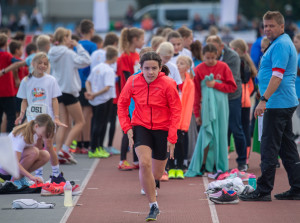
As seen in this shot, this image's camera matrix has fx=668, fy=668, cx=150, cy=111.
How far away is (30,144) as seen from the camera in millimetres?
8812

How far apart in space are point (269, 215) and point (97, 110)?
16.7 feet

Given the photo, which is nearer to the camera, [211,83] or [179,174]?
[211,83]

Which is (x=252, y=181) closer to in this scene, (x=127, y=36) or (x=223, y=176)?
(x=223, y=176)

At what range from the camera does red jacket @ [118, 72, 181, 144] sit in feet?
24.1

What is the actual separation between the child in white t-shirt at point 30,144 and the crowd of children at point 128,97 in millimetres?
13

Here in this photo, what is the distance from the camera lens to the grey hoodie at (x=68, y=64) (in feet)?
36.7

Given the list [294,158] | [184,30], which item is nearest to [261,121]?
[294,158]

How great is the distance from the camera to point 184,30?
12023 mm

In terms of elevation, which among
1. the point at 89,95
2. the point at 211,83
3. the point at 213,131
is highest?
the point at 211,83

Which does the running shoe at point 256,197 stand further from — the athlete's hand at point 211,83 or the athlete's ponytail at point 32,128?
the athlete's ponytail at point 32,128

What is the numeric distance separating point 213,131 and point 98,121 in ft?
8.84

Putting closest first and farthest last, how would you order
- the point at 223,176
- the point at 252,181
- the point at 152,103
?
1. the point at 152,103
2. the point at 252,181
3. the point at 223,176

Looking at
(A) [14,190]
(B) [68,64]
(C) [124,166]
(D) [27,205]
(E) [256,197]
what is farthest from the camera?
(B) [68,64]

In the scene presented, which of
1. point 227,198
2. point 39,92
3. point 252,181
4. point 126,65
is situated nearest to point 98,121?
point 126,65
